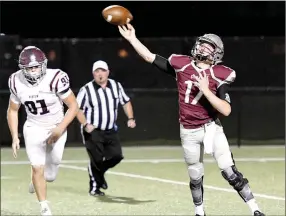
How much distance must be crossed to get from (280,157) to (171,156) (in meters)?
1.85

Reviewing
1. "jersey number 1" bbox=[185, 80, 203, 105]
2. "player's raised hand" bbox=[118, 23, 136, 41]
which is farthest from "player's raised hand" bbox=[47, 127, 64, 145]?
"jersey number 1" bbox=[185, 80, 203, 105]

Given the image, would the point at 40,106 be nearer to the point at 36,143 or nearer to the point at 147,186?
the point at 36,143

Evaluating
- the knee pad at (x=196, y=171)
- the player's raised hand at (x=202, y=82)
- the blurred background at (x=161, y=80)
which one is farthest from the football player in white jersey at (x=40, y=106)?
the blurred background at (x=161, y=80)

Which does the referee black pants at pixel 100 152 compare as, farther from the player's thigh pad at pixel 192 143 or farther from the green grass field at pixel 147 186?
the player's thigh pad at pixel 192 143

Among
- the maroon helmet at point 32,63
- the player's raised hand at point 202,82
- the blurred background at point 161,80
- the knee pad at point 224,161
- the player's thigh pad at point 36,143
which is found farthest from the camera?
the blurred background at point 161,80

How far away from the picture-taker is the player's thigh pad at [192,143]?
24.9 ft

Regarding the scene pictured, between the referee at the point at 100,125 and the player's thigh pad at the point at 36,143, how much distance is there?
2.03 meters

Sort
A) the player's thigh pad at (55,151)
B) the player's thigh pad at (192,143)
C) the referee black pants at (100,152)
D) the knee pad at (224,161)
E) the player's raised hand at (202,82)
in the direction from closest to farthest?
1. the player's raised hand at (202,82)
2. the knee pad at (224,161)
3. the player's thigh pad at (192,143)
4. the player's thigh pad at (55,151)
5. the referee black pants at (100,152)

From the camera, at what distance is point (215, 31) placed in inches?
754

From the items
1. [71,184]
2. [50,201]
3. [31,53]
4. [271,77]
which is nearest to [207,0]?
[271,77]

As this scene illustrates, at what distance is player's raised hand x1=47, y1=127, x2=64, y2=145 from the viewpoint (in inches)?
314

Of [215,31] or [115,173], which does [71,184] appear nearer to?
[115,173]

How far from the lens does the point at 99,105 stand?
33.9ft

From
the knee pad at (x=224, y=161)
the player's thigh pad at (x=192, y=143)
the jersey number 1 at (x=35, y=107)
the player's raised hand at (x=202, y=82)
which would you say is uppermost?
the player's raised hand at (x=202, y=82)
